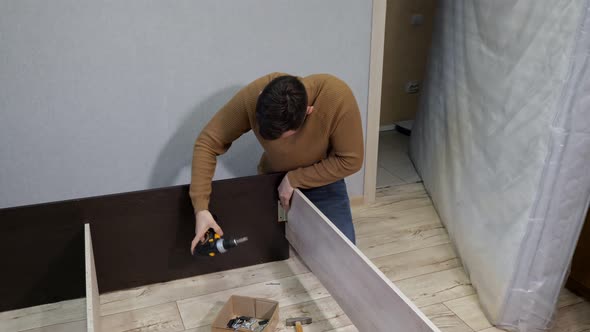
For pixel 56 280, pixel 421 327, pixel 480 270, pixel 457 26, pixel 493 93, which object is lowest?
pixel 480 270

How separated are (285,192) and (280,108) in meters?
0.53

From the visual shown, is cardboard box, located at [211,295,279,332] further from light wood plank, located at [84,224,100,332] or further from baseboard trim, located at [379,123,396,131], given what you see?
baseboard trim, located at [379,123,396,131]

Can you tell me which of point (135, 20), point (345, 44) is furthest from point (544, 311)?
point (135, 20)

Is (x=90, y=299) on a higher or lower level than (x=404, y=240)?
higher

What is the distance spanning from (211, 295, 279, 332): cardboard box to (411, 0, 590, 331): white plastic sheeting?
0.83 m

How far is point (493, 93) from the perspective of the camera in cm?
206

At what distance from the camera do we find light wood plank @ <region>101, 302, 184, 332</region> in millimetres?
1778

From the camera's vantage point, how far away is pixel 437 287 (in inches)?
82.5

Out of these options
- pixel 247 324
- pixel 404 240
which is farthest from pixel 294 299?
pixel 404 240

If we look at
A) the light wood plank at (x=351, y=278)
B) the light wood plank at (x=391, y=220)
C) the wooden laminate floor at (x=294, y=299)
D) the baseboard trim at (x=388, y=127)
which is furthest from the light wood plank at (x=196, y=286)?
the baseboard trim at (x=388, y=127)

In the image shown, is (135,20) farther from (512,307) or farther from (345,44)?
(512,307)

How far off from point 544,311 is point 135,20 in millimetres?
1943

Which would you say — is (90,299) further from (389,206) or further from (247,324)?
(389,206)

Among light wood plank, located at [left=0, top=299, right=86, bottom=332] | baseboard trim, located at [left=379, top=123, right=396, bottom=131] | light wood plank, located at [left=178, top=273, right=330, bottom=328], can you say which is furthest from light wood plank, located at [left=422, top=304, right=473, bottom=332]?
baseboard trim, located at [left=379, top=123, right=396, bottom=131]
